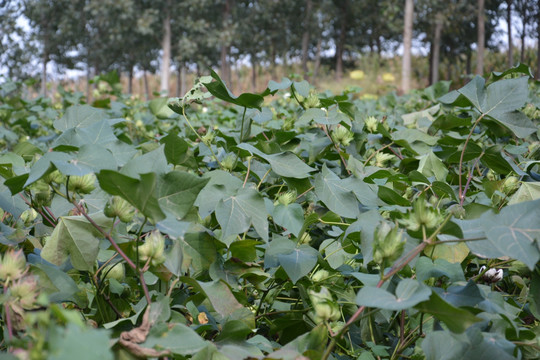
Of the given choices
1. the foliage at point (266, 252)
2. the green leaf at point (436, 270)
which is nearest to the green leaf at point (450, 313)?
the foliage at point (266, 252)

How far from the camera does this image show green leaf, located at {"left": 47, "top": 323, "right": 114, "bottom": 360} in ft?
0.87

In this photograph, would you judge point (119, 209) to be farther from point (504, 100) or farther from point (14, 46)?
point (14, 46)

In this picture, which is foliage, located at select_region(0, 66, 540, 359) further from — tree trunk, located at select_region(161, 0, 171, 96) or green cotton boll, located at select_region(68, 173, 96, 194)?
tree trunk, located at select_region(161, 0, 171, 96)

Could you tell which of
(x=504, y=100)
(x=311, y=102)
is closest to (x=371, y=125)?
(x=311, y=102)

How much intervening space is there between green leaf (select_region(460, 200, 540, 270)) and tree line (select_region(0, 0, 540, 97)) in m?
17.0

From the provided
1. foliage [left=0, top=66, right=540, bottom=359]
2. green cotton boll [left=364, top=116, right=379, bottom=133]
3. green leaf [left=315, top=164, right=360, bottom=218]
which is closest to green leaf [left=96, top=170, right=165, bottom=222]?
foliage [left=0, top=66, right=540, bottom=359]

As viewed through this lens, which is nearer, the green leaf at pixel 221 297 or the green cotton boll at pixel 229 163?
the green leaf at pixel 221 297

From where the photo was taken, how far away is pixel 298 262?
637 mm

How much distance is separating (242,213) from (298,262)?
0.31ft

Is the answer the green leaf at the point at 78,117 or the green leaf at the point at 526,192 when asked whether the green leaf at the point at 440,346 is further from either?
the green leaf at the point at 78,117

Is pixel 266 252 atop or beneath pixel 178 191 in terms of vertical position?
beneath

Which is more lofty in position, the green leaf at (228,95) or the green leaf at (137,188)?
the green leaf at (228,95)

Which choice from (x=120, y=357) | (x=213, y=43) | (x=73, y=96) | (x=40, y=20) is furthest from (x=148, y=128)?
(x=40, y=20)

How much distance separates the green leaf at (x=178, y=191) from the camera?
49 cm
